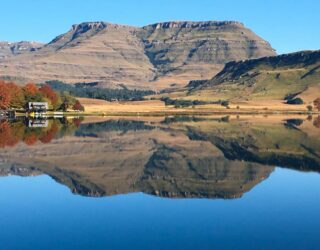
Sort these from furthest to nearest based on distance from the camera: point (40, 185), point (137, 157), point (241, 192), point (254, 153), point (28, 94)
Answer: point (28, 94) → point (254, 153) → point (137, 157) → point (40, 185) → point (241, 192)

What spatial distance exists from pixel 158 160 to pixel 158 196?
817 inches

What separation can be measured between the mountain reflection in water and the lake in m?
0.10

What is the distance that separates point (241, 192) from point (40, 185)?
15272 millimetres

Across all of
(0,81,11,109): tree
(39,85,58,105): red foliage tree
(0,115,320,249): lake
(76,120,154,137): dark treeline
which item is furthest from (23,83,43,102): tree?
(0,115,320,249): lake

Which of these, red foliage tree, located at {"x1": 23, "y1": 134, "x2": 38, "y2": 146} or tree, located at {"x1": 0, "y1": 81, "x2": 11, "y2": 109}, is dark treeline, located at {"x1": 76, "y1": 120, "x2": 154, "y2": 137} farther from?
tree, located at {"x1": 0, "y1": 81, "x2": 11, "y2": 109}

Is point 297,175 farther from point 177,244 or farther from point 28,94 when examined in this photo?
point 28,94

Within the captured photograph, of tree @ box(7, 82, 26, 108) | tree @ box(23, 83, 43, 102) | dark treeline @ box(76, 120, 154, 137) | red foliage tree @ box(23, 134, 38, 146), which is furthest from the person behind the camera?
tree @ box(23, 83, 43, 102)

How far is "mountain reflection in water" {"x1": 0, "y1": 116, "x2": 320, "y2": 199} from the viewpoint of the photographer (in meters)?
40.0

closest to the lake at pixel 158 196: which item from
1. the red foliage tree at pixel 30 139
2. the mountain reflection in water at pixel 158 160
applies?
the mountain reflection in water at pixel 158 160

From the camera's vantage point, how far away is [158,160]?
56.2 m

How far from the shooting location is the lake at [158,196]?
24.8 meters

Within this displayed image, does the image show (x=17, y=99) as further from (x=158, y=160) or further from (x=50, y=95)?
(x=158, y=160)

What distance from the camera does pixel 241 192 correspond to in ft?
123

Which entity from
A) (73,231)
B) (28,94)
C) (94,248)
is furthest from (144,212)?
(28,94)
